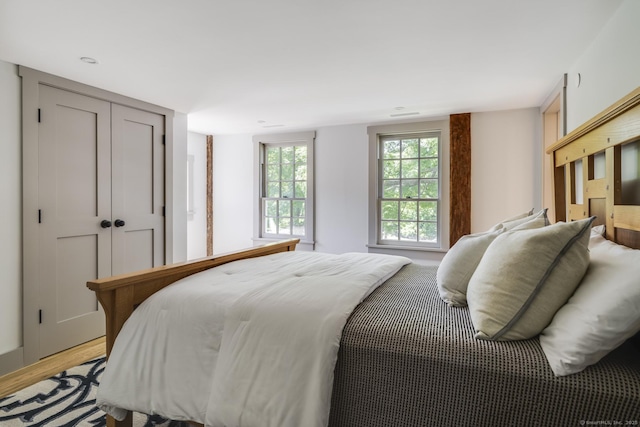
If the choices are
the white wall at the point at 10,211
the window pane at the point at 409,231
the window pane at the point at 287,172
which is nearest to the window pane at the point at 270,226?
the window pane at the point at 287,172

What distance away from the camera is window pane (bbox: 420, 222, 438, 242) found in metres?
4.30

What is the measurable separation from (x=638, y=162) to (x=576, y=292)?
86cm

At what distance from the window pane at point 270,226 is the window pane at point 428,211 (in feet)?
6.93

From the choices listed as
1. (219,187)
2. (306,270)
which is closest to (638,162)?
(306,270)

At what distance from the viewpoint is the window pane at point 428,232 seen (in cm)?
430

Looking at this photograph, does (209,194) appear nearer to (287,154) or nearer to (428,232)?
(287,154)

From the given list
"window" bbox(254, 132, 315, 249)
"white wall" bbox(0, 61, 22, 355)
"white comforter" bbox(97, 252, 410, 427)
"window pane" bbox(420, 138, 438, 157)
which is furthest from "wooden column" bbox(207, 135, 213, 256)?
"white comforter" bbox(97, 252, 410, 427)

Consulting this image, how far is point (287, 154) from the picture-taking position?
5.15 metres

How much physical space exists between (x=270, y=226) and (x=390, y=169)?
6.49ft

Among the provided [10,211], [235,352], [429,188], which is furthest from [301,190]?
[235,352]

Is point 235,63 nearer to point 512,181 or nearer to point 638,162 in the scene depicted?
point 638,162

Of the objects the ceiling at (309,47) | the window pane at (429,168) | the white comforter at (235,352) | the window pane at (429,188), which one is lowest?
the white comforter at (235,352)

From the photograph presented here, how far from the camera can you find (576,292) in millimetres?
1146

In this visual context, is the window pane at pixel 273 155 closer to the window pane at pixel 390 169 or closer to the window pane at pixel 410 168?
the window pane at pixel 390 169
